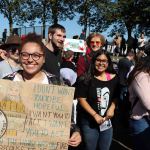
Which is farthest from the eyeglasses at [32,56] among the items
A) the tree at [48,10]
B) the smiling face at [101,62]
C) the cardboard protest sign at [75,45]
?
the tree at [48,10]

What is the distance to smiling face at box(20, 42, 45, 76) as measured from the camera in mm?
3254

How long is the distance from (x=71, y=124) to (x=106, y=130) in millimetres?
1689

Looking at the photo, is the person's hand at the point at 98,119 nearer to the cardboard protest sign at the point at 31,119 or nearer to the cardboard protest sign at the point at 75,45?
the cardboard protest sign at the point at 31,119

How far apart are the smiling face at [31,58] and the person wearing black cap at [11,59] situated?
1.44 m

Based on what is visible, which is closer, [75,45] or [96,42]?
[96,42]

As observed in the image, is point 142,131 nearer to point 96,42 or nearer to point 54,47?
point 54,47

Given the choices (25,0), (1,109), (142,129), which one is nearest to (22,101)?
(1,109)

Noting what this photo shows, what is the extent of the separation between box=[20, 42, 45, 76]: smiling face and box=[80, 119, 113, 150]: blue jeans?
184 centimetres

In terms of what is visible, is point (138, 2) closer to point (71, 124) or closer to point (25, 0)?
point (25, 0)

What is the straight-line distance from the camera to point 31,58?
3.25 m

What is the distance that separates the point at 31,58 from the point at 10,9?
32.6 meters

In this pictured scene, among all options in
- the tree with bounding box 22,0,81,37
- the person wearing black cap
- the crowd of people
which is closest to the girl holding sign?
the crowd of people

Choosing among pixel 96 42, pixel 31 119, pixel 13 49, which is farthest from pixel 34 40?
pixel 96 42

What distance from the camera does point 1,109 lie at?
3092mm
